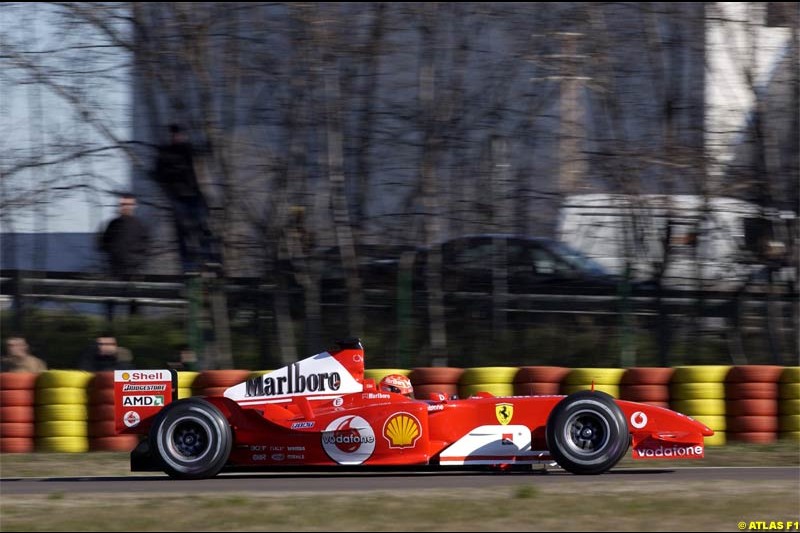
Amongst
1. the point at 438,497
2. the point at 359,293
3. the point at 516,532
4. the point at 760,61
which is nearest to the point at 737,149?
the point at 760,61

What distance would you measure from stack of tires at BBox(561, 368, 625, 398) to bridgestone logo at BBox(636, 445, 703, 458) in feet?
7.47

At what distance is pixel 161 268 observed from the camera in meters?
13.2

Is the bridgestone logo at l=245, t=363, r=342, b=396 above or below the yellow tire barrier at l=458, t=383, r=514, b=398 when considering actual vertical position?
above

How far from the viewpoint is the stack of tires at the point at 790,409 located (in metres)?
10.9

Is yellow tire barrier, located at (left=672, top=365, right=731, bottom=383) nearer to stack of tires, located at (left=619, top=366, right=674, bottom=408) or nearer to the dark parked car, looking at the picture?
stack of tires, located at (left=619, top=366, right=674, bottom=408)

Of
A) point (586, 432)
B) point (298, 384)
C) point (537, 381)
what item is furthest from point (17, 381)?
point (586, 432)

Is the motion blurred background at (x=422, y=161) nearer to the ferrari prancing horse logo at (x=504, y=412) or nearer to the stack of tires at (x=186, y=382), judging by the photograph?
the stack of tires at (x=186, y=382)

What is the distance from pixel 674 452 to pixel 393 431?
6.92 feet

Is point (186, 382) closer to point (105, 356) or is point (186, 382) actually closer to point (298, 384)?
point (105, 356)

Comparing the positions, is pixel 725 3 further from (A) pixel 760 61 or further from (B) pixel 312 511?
(B) pixel 312 511

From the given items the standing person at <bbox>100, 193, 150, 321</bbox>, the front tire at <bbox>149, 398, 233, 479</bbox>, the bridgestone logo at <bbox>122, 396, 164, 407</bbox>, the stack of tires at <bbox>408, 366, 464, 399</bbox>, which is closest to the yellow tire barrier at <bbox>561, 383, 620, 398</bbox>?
the stack of tires at <bbox>408, 366, 464, 399</bbox>

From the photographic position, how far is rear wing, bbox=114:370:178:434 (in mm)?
8906

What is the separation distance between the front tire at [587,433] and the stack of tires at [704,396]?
267 centimetres

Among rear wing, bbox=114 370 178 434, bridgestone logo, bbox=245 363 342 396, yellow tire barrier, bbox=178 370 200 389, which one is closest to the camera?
rear wing, bbox=114 370 178 434
